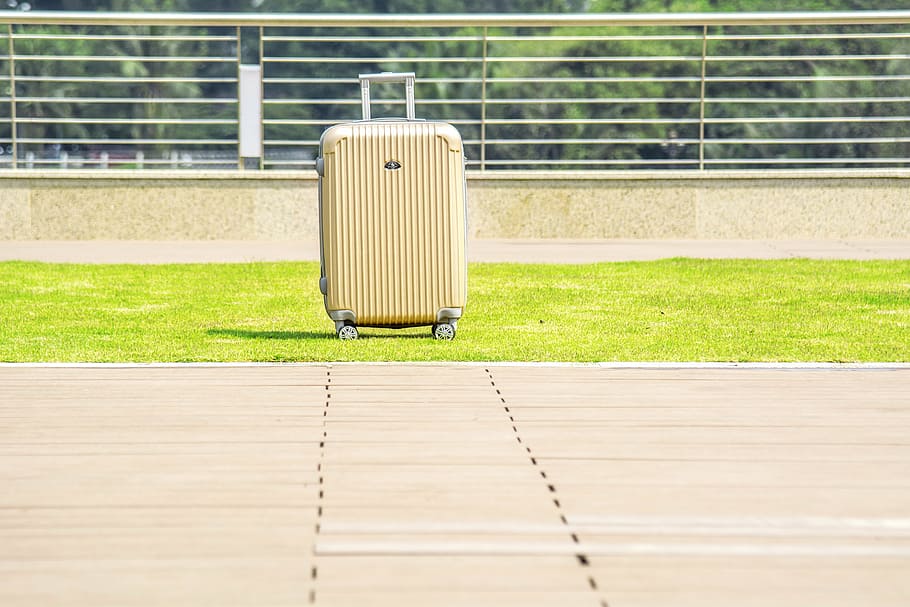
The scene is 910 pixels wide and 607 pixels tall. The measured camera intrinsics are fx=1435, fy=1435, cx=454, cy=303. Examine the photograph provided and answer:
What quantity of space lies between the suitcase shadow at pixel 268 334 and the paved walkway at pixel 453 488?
1272 millimetres

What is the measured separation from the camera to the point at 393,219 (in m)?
7.62

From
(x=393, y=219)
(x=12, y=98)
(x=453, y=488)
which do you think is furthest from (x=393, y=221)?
(x=12, y=98)

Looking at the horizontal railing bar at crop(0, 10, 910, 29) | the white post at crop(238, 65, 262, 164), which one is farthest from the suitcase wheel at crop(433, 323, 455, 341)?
the white post at crop(238, 65, 262, 164)

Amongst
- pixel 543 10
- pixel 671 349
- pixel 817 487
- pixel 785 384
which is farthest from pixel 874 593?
pixel 543 10

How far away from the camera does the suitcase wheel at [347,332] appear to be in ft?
25.3

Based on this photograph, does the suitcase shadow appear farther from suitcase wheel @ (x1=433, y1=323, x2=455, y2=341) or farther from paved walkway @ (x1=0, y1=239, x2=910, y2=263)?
paved walkway @ (x1=0, y1=239, x2=910, y2=263)

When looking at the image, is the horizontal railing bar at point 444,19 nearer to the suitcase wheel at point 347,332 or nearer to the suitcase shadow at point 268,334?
the suitcase shadow at point 268,334

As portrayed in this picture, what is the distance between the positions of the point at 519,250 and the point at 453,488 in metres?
9.34

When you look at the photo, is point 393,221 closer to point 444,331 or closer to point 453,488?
point 444,331

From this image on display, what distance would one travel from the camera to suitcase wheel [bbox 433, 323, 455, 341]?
7742mm

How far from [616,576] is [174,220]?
11892 mm

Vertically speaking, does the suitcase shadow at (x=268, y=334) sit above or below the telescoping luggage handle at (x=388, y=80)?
below

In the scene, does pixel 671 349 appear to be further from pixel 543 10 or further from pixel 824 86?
pixel 543 10

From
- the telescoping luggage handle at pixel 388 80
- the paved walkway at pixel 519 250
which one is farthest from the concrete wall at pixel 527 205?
the telescoping luggage handle at pixel 388 80
